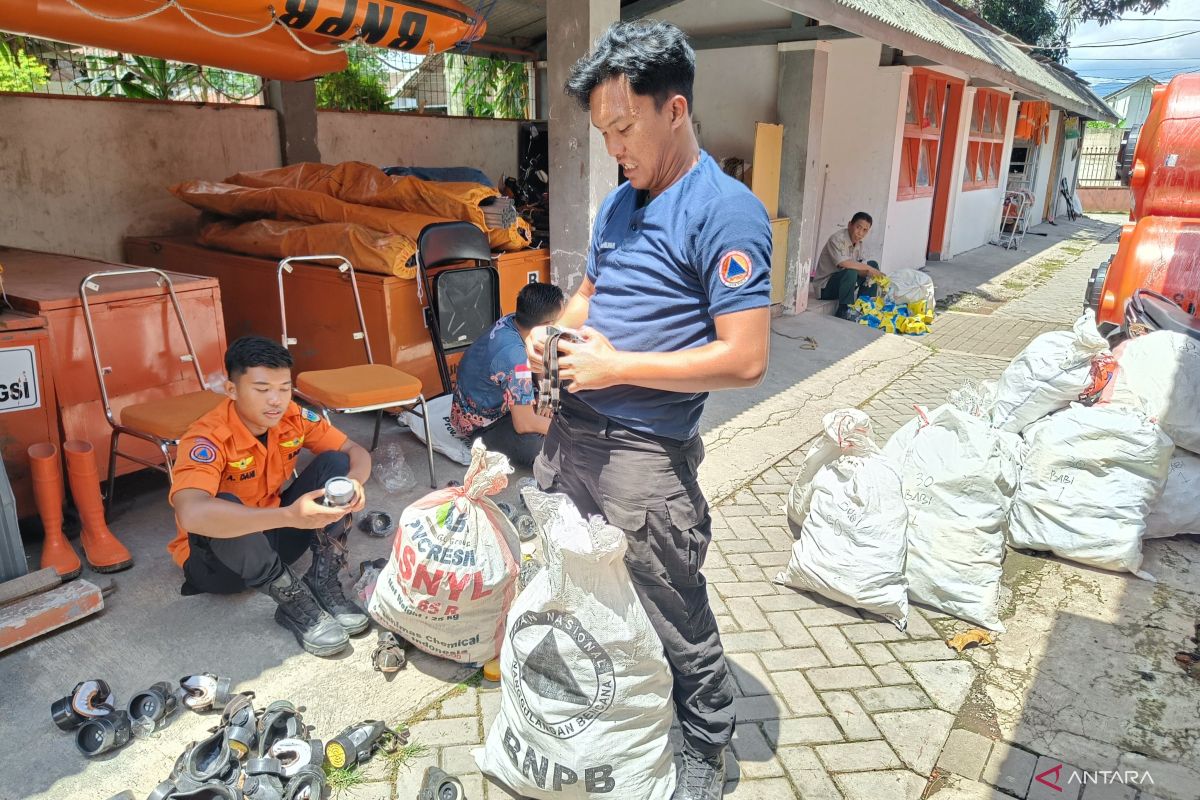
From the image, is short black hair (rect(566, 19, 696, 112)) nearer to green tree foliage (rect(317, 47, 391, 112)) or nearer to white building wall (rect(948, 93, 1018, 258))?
green tree foliage (rect(317, 47, 391, 112))

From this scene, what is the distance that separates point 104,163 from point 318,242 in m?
2.21

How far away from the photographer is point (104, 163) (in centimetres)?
573

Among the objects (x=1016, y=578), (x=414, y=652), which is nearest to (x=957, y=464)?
(x=1016, y=578)

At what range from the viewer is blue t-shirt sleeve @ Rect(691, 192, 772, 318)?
1608 millimetres

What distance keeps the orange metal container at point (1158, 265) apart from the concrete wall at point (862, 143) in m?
4.20

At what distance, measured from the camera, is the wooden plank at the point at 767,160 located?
7137 millimetres

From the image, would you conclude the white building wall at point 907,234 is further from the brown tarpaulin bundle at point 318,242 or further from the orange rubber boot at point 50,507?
the orange rubber boot at point 50,507

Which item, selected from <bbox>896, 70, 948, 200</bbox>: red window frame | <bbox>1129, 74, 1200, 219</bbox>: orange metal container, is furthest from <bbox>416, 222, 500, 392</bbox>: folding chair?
<bbox>896, 70, 948, 200</bbox>: red window frame

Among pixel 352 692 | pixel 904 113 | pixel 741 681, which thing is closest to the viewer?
pixel 352 692

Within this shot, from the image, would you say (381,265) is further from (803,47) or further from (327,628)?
(803,47)

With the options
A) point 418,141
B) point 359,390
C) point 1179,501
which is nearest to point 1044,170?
point 418,141

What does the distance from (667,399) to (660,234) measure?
1.28 ft

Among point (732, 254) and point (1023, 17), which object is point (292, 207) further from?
point (1023, 17)

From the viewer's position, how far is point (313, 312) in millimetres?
4957
